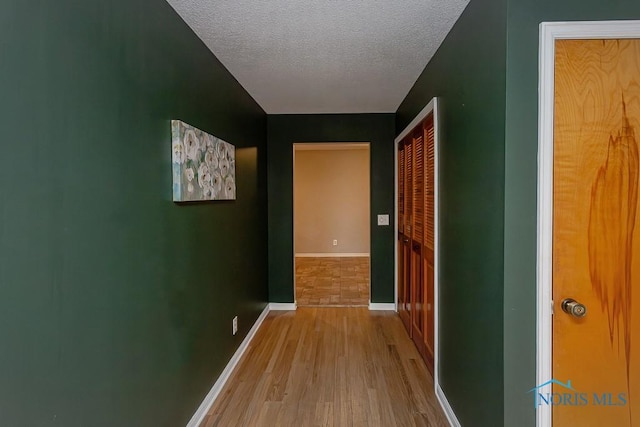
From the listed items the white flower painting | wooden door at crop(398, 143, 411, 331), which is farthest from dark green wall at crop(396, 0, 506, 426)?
the white flower painting

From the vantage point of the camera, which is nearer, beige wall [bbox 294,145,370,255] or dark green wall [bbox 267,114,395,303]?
dark green wall [bbox 267,114,395,303]

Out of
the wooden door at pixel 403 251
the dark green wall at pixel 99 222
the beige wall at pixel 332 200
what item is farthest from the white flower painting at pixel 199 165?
the beige wall at pixel 332 200

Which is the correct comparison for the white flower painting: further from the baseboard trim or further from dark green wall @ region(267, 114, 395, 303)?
dark green wall @ region(267, 114, 395, 303)

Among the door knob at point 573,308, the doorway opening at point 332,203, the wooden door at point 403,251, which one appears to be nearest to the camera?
the door knob at point 573,308

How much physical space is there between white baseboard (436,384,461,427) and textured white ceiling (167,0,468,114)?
2.26 meters

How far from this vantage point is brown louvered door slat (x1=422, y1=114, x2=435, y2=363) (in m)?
2.50

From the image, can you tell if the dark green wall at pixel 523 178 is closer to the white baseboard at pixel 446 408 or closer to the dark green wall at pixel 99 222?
the white baseboard at pixel 446 408

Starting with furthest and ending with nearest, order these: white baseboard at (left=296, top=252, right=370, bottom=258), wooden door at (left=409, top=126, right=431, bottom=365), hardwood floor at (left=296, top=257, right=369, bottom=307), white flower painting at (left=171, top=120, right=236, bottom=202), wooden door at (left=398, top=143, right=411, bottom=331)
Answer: white baseboard at (left=296, top=252, right=370, bottom=258) → hardwood floor at (left=296, top=257, right=369, bottom=307) → wooden door at (left=398, top=143, right=411, bottom=331) → wooden door at (left=409, top=126, right=431, bottom=365) → white flower painting at (left=171, top=120, right=236, bottom=202)

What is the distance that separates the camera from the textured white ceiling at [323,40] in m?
1.78

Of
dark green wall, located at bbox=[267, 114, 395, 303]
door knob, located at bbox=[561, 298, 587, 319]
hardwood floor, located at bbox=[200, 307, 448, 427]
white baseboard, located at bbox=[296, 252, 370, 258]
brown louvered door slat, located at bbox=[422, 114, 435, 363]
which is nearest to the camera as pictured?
door knob, located at bbox=[561, 298, 587, 319]

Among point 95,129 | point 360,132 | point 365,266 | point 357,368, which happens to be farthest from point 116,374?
point 365,266

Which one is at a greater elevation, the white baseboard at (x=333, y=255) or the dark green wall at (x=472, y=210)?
the dark green wall at (x=472, y=210)

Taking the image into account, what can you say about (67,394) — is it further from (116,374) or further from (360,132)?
(360,132)

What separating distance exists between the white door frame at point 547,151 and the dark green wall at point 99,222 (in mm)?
1639
